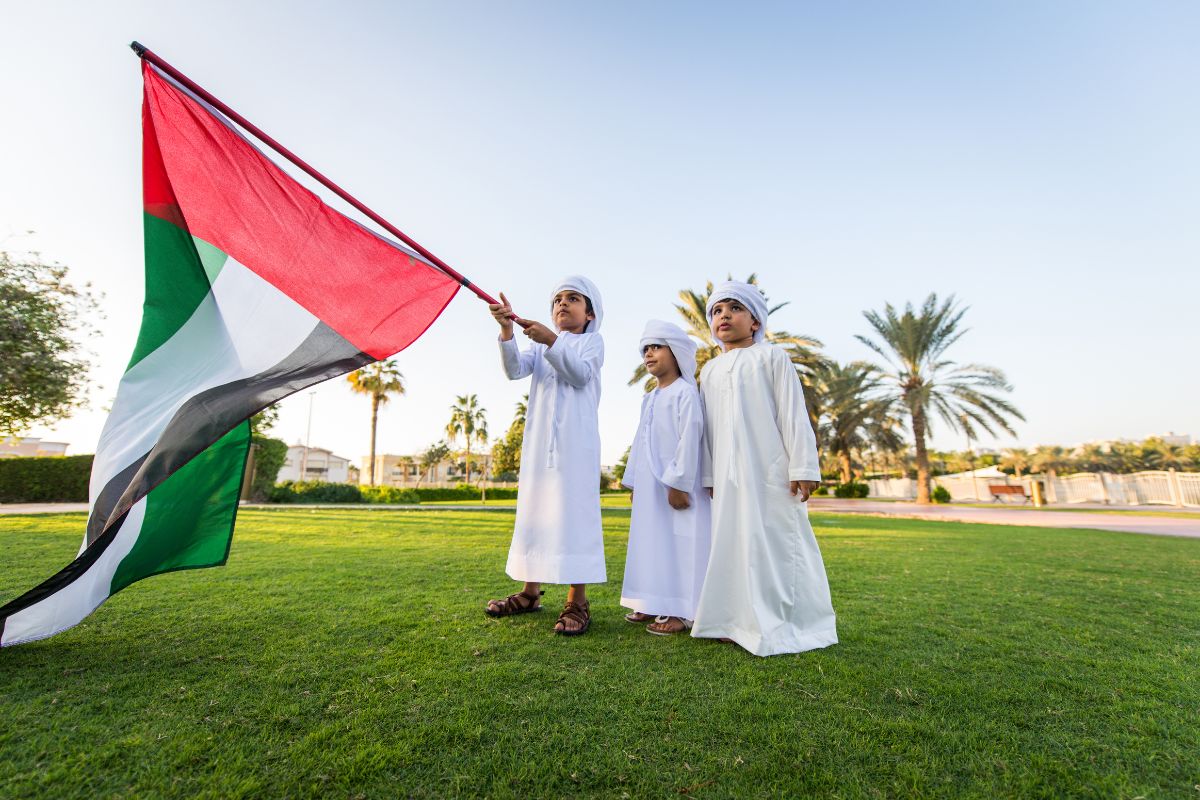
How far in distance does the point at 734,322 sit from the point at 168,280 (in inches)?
123

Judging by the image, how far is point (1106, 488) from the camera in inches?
1225

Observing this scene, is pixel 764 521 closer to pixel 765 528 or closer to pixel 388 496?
pixel 765 528

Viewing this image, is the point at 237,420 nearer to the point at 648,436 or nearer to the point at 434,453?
the point at 648,436

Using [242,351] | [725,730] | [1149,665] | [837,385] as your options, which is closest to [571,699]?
[725,730]

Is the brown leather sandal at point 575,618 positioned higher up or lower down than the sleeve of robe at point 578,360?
lower down

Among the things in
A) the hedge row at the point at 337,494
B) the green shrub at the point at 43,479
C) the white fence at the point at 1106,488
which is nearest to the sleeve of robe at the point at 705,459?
the hedge row at the point at 337,494

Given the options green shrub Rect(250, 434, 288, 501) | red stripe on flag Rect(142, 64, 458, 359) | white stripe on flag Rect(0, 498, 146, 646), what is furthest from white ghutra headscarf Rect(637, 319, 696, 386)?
green shrub Rect(250, 434, 288, 501)

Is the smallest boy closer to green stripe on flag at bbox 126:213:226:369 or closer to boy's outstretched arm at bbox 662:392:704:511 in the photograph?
boy's outstretched arm at bbox 662:392:704:511

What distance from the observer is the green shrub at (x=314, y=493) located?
80.4ft

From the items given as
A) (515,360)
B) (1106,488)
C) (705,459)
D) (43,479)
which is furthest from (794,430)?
(1106,488)

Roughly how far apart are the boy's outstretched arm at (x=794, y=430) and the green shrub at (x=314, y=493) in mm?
26392

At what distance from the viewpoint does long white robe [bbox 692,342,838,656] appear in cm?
296

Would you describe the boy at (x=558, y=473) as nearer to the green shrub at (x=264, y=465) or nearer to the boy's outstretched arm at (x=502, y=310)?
the boy's outstretched arm at (x=502, y=310)

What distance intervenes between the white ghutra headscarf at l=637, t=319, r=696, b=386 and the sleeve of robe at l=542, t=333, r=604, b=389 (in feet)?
1.29
